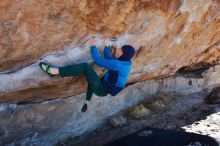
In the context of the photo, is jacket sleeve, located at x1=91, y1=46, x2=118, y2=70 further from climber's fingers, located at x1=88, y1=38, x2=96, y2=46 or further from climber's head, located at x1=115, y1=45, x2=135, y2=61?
climber's head, located at x1=115, y1=45, x2=135, y2=61

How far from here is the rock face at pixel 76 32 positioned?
5323 millimetres

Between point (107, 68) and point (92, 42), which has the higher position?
point (92, 42)

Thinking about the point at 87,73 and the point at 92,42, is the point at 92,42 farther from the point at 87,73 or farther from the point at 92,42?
the point at 87,73

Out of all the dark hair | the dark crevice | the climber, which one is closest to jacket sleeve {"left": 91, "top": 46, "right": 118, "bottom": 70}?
the climber

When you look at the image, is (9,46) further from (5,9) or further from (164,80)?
(164,80)

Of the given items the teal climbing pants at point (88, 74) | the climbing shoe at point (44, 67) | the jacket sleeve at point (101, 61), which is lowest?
the teal climbing pants at point (88, 74)

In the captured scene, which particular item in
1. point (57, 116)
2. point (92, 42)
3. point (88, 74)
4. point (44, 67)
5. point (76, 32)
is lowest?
point (57, 116)

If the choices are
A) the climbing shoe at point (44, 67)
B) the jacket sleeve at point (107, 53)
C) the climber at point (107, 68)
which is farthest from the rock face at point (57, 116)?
the jacket sleeve at point (107, 53)

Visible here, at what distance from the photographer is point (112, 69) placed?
617 cm

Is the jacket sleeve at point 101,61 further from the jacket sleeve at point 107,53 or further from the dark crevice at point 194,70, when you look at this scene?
the dark crevice at point 194,70

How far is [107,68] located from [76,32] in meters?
0.73

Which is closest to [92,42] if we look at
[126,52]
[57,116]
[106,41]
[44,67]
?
[106,41]

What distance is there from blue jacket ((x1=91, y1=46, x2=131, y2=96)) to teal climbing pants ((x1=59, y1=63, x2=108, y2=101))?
0.13m

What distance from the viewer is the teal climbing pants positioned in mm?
5941
